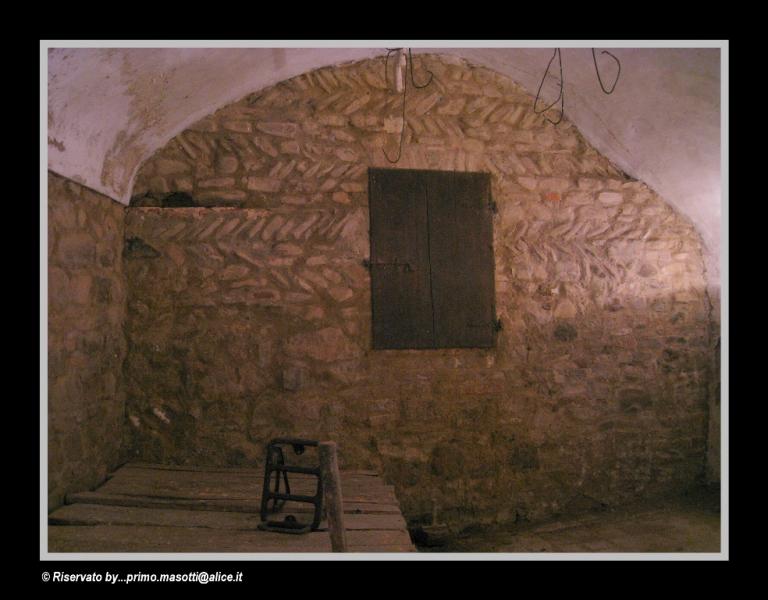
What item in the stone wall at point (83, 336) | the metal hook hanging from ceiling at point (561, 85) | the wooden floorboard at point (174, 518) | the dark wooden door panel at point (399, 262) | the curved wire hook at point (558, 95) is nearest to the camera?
the wooden floorboard at point (174, 518)

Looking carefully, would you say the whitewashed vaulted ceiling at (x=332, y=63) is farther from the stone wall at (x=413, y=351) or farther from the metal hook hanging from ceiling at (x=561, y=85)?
the stone wall at (x=413, y=351)

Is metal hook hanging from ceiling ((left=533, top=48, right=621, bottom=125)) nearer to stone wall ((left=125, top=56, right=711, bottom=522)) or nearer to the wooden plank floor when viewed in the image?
stone wall ((left=125, top=56, right=711, bottom=522))

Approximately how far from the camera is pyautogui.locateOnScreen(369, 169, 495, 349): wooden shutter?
4.19m

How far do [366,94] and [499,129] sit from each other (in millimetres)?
1026

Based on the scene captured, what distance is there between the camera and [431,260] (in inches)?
168

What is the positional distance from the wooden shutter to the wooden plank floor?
1144mm

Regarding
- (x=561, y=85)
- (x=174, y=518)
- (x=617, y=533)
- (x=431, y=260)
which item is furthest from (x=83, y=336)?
(x=617, y=533)

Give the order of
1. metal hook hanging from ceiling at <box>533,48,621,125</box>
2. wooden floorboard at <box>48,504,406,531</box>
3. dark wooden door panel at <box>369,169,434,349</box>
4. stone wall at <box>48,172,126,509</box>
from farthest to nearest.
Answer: dark wooden door panel at <box>369,169,434,349</box>
metal hook hanging from ceiling at <box>533,48,621,125</box>
stone wall at <box>48,172,126,509</box>
wooden floorboard at <box>48,504,406,531</box>

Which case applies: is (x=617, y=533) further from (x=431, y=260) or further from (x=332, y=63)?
(x=332, y=63)

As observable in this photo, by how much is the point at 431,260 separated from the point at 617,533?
2.30m

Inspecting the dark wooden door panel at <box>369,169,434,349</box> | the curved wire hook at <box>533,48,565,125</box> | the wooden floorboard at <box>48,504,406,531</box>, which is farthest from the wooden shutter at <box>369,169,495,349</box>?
the wooden floorboard at <box>48,504,406,531</box>

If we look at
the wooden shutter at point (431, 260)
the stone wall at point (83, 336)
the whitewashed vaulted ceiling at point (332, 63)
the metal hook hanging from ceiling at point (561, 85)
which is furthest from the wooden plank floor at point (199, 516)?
the metal hook hanging from ceiling at point (561, 85)

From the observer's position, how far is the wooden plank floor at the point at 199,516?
2617 mm

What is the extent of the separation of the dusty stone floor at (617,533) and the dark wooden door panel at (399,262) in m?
1.42
